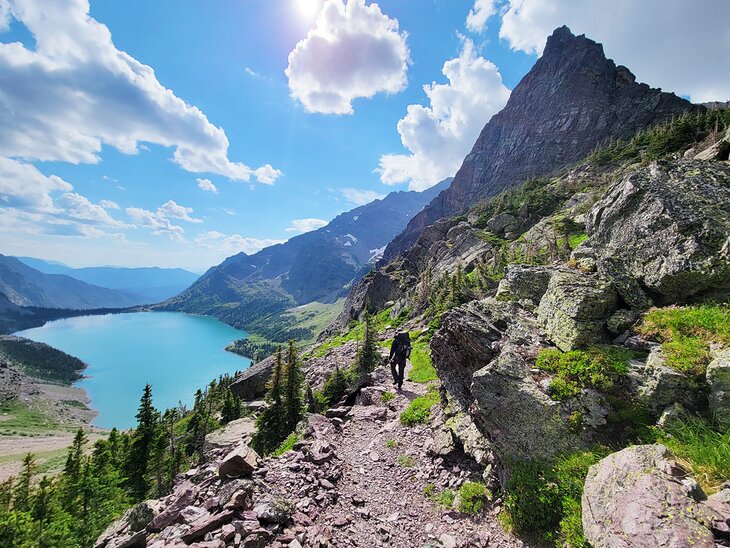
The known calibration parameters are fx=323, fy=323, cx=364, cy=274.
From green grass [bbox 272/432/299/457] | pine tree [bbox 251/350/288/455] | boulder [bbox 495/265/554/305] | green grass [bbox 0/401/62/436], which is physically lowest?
green grass [bbox 0/401/62/436]

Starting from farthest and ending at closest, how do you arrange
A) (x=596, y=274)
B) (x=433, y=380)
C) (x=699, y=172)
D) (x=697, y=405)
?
1. (x=433, y=380)
2. (x=699, y=172)
3. (x=596, y=274)
4. (x=697, y=405)

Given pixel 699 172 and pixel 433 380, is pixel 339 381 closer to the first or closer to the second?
pixel 433 380

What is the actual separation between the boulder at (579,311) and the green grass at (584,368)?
0.59 metres

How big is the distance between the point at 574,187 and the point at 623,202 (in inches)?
4494

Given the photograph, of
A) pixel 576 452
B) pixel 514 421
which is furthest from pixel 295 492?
pixel 576 452

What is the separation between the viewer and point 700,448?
6.22 m

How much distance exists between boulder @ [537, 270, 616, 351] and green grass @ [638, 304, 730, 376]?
1.08m

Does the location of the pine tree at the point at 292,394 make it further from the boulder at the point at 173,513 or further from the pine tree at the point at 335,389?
the boulder at the point at 173,513

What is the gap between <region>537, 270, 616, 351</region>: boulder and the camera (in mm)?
10312

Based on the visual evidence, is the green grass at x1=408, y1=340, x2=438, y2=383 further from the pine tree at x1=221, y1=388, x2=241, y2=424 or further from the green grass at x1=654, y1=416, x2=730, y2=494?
the pine tree at x1=221, y1=388, x2=241, y2=424

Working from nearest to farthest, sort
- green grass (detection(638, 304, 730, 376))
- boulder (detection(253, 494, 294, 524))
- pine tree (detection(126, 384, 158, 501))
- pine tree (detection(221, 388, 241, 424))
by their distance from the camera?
green grass (detection(638, 304, 730, 376)) < boulder (detection(253, 494, 294, 524)) < pine tree (detection(126, 384, 158, 501)) < pine tree (detection(221, 388, 241, 424))

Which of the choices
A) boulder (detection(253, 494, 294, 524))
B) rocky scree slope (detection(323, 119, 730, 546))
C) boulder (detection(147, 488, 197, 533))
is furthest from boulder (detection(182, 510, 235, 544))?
rocky scree slope (detection(323, 119, 730, 546))

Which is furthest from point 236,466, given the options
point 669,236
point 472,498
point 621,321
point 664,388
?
point 669,236

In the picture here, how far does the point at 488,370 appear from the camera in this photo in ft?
33.8
